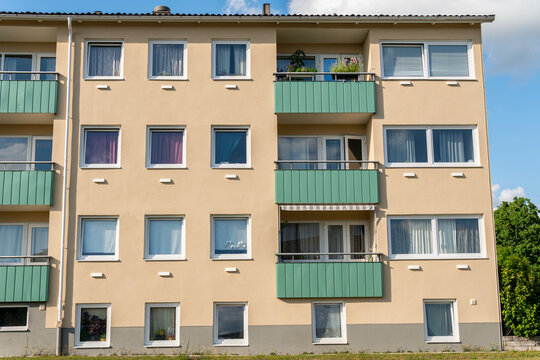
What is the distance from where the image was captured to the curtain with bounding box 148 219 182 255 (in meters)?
20.7

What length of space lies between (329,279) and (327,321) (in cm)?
147

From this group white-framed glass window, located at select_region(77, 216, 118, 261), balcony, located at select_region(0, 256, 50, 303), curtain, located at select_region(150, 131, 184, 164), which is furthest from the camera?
curtain, located at select_region(150, 131, 184, 164)

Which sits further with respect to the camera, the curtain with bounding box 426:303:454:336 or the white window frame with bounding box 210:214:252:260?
the white window frame with bounding box 210:214:252:260

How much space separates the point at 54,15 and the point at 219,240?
9606mm

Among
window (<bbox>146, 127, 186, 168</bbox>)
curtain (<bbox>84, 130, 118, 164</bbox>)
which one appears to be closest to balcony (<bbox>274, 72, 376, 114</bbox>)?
window (<bbox>146, 127, 186, 168</bbox>)

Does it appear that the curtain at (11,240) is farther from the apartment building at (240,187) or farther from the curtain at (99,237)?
the curtain at (99,237)

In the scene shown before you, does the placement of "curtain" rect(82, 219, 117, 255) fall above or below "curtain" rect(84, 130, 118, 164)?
below

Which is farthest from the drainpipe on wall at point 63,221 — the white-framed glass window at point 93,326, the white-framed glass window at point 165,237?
the white-framed glass window at point 165,237

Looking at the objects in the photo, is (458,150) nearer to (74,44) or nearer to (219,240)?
(219,240)

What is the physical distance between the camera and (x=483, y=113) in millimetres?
21547

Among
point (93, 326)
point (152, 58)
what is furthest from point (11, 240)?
point (152, 58)

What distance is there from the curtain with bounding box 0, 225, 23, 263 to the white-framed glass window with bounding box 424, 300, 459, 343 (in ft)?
46.2

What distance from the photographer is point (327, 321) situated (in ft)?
66.9

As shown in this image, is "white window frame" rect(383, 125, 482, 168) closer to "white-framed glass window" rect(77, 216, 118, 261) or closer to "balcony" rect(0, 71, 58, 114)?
"white-framed glass window" rect(77, 216, 118, 261)
